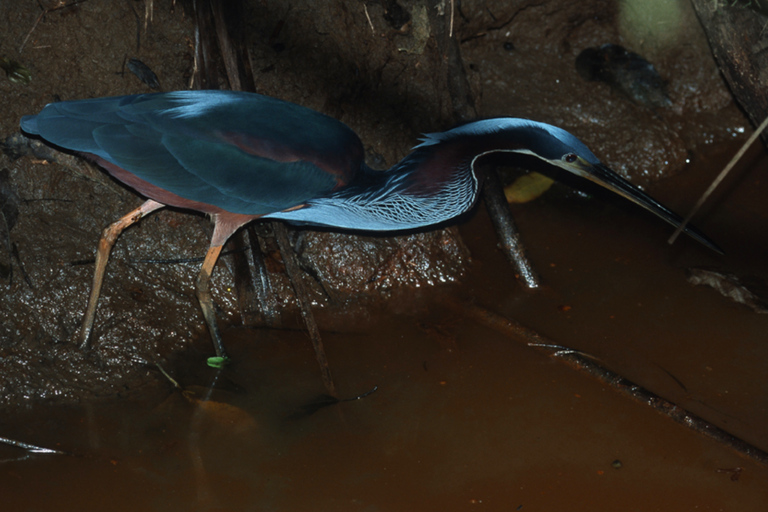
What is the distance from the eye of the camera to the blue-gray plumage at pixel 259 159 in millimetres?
2998

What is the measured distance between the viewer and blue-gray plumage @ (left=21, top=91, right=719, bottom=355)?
300cm

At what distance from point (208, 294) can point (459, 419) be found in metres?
1.41

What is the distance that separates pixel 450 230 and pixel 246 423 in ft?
5.63

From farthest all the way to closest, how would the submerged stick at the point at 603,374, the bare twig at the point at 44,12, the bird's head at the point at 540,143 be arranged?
the bare twig at the point at 44,12 → the bird's head at the point at 540,143 → the submerged stick at the point at 603,374

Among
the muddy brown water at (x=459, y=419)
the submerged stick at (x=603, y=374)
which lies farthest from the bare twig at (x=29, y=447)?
the submerged stick at (x=603, y=374)

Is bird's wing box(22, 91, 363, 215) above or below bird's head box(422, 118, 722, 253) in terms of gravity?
above

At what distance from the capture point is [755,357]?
334 centimetres

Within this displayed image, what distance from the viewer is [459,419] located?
304 centimetres

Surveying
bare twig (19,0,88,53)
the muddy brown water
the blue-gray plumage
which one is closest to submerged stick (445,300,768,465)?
the muddy brown water

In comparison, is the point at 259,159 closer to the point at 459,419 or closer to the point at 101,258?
the point at 101,258

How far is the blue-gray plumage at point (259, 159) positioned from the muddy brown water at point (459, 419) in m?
0.50

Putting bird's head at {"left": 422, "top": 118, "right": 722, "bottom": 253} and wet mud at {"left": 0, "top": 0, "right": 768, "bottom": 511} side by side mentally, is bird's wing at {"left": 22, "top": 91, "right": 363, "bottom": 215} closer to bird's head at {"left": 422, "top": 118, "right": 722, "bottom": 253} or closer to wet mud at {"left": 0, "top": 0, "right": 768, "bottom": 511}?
wet mud at {"left": 0, "top": 0, "right": 768, "bottom": 511}

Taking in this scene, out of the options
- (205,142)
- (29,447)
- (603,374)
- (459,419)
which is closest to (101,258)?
(205,142)

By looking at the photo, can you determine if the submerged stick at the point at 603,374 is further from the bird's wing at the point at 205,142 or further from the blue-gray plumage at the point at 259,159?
the bird's wing at the point at 205,142
